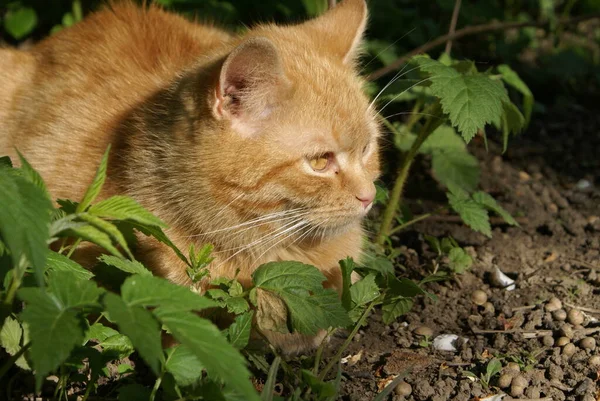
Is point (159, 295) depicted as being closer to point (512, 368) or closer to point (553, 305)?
point (512, 368)

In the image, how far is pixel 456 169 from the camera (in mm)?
3871

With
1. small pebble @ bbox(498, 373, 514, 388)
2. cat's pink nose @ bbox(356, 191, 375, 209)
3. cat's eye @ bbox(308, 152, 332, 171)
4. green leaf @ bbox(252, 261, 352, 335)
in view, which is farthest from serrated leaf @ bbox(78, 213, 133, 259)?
small pebble @ bbox(498, 373, 514, 388)

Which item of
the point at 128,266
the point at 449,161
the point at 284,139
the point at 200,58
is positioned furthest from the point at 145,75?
the point at 449,161

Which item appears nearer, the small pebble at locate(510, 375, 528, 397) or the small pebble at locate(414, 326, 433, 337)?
the small pebble at locate(510, 375, 528, 397)

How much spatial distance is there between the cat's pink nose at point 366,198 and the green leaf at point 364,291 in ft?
0.87

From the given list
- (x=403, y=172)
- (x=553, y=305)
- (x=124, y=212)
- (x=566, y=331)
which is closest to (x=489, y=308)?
(x=553, y=305)

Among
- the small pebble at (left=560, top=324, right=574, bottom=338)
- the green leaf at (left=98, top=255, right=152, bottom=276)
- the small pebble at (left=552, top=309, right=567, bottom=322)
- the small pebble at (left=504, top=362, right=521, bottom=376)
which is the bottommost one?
the small pebble at (left=552, top=309, right=567, bottom=322)

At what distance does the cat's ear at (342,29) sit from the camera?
123 inches

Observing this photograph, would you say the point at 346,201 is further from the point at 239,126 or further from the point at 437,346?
the point at 437,346

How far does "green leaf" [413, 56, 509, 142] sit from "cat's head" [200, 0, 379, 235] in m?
0.35

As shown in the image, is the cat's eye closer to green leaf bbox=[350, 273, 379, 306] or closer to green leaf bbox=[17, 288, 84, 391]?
green leaf bbox=[350, 273, 379, 306]

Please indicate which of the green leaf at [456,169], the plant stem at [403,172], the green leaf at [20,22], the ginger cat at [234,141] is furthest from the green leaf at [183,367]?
the green leaf at [20,22]

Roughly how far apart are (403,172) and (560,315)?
2.90 feet

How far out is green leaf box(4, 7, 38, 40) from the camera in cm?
497
